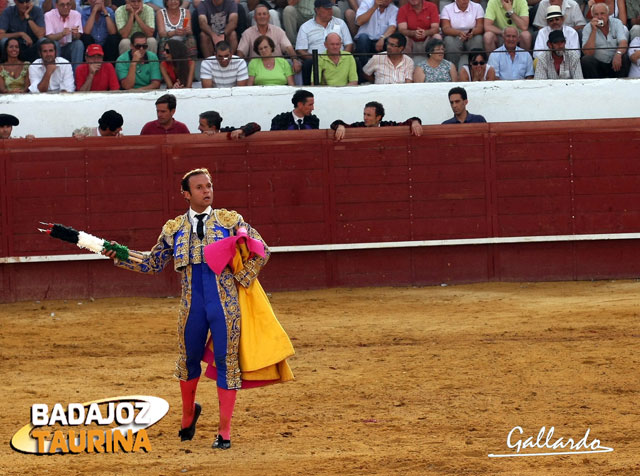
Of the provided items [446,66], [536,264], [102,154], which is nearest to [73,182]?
[102,154]

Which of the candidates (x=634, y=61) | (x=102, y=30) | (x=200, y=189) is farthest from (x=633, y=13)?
(x=200, y=189)

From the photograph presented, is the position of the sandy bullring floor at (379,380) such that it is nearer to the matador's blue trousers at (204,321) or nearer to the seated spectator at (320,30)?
the matador's blue trousers at (204,321)

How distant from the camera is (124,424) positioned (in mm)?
5578

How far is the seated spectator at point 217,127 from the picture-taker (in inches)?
409

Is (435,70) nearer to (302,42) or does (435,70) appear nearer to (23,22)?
(302,42)

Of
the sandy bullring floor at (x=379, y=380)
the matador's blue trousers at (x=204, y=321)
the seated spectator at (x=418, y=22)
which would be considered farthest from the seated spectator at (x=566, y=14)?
the matador's blue trousers at (x=204, y=321)

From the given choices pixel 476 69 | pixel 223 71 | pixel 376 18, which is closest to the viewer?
pixel 223 71

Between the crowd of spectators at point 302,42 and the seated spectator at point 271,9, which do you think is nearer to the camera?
the crowd of spectators at point 302,42

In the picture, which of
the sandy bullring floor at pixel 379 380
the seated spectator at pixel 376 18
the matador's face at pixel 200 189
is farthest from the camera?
the seated spectator at pixel 376 18

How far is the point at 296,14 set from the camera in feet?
37.9

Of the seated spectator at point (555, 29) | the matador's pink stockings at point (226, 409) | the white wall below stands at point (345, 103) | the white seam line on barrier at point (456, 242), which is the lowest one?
the matador's pink stockings at point (226, 409)

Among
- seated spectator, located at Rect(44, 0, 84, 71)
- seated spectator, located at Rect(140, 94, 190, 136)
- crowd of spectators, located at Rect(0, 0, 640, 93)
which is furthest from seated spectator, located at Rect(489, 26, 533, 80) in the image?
seated spectator, located at Rect(44, 0, 84, 71)

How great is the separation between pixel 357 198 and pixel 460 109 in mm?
1273

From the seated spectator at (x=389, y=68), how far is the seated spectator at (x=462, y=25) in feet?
1.78
